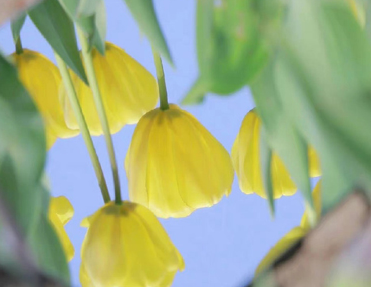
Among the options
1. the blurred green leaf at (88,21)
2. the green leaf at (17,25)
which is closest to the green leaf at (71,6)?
the blurred green leaf at (88,21)

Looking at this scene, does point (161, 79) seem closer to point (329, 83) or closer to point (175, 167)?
point (175, 167)

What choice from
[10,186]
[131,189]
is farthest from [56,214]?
[10,186]

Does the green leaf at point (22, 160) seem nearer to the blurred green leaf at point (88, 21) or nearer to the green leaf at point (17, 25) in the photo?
the blurred green leaf at point (88, 21)

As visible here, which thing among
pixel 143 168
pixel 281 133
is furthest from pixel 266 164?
pixel 143 168

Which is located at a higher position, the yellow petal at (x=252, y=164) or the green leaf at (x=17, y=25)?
the green leaf at (x=17, y=25)

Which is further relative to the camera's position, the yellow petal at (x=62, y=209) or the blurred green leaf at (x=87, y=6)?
the yellow petal at (x=62, y=209)

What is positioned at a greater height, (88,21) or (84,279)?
(88,21)
